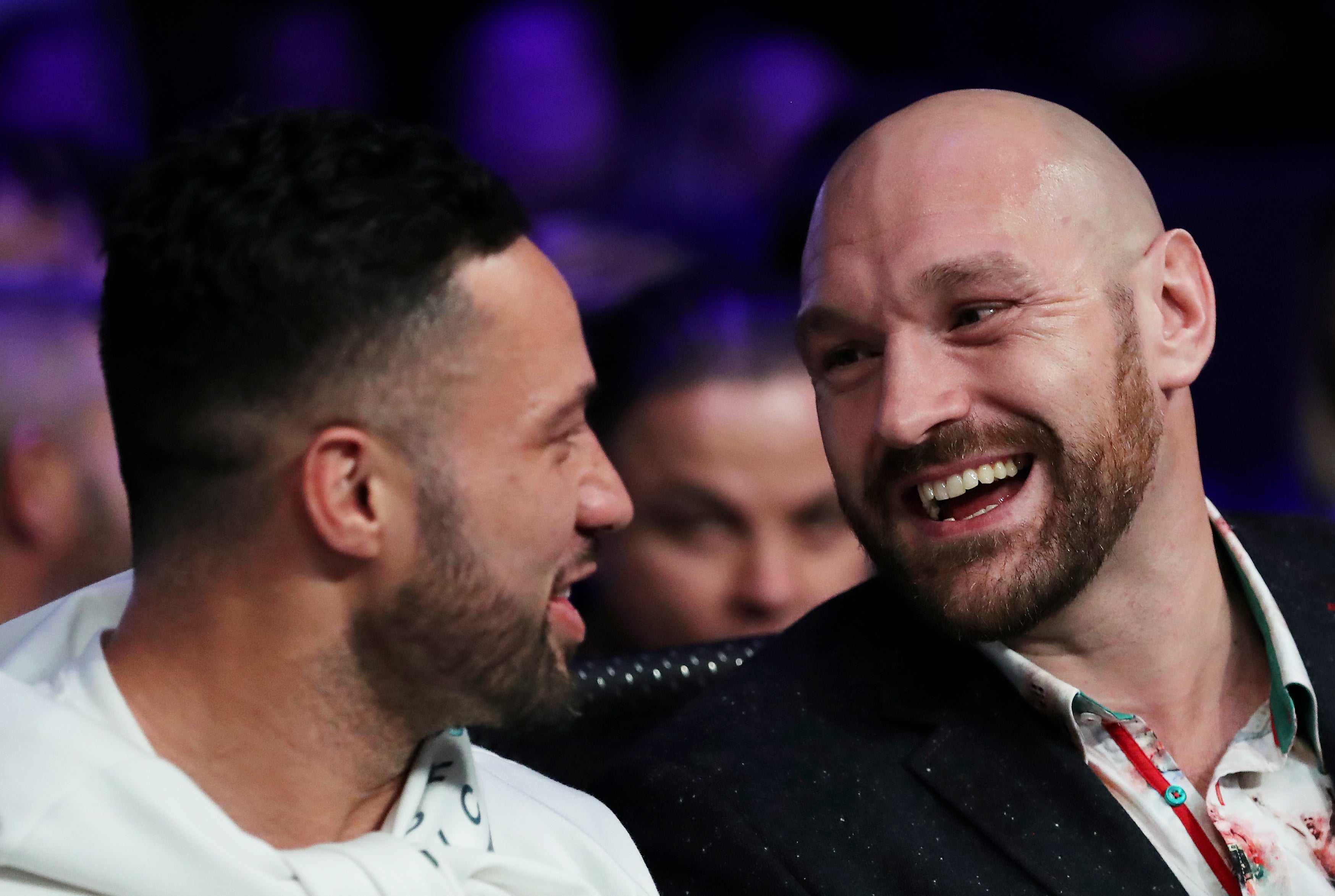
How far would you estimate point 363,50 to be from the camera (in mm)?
3979

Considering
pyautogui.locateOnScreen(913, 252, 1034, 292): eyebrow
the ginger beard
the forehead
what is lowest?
the ginger beard

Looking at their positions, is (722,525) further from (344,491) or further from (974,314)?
(344,491)

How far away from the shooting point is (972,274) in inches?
62.4

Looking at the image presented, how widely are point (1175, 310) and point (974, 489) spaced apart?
0.33 metres

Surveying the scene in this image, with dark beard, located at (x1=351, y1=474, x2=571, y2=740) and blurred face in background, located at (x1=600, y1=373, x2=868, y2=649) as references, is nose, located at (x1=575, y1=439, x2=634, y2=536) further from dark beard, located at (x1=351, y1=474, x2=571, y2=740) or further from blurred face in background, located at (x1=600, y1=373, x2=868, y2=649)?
blurred face in background, located at (x1=600, y1=373, x2=868, y2=649)

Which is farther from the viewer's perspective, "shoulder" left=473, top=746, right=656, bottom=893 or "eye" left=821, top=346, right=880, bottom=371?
"eye" left=821, top=346, right=880, bottom=371

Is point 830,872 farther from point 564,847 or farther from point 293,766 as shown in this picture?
point 293,766

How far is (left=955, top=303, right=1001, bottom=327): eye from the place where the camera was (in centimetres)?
161

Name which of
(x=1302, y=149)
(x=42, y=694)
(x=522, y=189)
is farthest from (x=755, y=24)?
(x=42, y=694)

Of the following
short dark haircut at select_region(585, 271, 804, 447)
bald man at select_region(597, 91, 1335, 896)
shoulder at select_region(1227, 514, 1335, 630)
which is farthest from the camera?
short dark haircut at select_region(585, 271, 804, 447)

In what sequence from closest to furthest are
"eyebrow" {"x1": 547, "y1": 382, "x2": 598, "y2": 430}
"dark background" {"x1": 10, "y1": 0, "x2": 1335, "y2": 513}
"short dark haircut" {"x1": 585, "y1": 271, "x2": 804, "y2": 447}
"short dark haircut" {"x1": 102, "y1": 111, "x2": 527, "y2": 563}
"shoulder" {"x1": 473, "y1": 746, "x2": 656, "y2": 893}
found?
"short dark haircut" {"x1": 102, "y1": 111, "x2": 527, "y2": 563}
"eyebrow" {"x1": 547, "y1": 382, "x2": 598, "y2": 430}
"shoulder" {"x1": 473, "y1": 746, "x2": 656, "y2": 893}
"short dark haircut" {"x1": 585, "y1": 271, "x2": 804, "y2": 447}
"dark background" {"x1": 10, "y1": 0, "x2": 1335, "y2": 513}

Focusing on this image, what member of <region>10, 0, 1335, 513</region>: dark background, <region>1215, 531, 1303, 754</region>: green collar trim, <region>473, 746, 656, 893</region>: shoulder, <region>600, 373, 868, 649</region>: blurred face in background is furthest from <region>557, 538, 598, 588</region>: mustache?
<region>10, 0, 1335, 513</region>: dark background

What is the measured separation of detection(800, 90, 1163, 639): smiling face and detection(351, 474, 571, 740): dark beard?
0.48 metres

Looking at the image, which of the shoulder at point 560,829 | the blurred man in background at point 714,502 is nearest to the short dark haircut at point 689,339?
the blurred man in background at point 714,502
